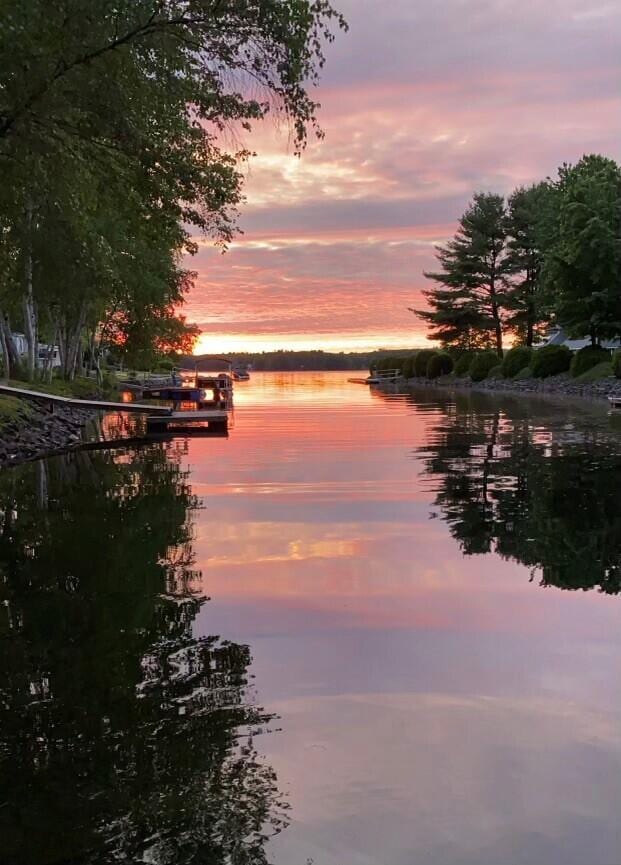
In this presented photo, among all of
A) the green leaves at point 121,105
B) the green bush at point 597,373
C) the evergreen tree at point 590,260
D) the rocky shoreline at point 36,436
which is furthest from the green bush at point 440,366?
the green leaves at point 121,105

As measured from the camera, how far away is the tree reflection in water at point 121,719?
392 cm

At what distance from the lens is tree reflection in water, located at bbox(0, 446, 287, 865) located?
392cm

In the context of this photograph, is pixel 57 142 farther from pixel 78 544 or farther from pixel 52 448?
pixel 52 448

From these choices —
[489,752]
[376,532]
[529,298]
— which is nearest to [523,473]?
[376,532]

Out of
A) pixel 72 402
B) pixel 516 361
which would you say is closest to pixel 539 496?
pixel 72 402

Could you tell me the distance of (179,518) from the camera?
11.9 metres

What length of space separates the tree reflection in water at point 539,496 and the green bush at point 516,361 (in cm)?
4215

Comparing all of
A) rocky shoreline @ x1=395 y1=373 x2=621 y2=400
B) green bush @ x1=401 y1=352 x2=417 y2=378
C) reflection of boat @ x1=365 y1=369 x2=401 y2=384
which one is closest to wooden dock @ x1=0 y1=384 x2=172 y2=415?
rocky shoreline @ x1=395 y1=373 x2=621 y2=400

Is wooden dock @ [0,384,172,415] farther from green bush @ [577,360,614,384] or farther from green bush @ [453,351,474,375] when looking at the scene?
green bush @ [453,351,474,375]

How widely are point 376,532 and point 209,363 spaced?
154ft

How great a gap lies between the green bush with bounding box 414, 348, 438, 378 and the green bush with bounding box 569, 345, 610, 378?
27677mm

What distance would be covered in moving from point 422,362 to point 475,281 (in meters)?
10.5

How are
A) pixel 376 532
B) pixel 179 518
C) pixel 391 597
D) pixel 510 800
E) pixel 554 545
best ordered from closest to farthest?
pixel 510 800 < pixel 391 597 < pixel 554 545 < pixel 376 532 < pixel 179 518

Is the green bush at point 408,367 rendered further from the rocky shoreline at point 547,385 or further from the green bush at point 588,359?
the green bush at point 588,359
